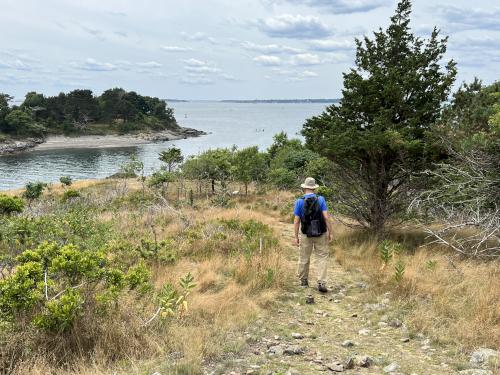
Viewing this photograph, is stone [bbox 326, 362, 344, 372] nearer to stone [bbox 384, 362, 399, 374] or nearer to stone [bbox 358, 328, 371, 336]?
stone [bbox 384, 362, 399, 374]

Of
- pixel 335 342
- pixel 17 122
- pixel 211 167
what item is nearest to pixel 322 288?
pixel 335 342

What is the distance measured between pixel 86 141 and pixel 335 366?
113369mm

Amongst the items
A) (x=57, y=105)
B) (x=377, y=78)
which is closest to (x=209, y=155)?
(x=377, y=78)

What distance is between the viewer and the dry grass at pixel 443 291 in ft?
18.2

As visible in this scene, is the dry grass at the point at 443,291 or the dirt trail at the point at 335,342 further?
the dry grass at the point at 443,291

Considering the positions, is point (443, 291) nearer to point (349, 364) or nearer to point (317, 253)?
point (317, 253)

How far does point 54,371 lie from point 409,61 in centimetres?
1046

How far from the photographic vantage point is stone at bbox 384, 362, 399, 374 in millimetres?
4764

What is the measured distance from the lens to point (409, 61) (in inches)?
438

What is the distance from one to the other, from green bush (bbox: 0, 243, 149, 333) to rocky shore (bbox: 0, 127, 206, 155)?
320ft

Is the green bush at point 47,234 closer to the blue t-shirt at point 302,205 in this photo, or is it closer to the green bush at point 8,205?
the blue t-shirt at point 302,205

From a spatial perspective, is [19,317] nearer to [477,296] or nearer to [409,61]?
[477,296]

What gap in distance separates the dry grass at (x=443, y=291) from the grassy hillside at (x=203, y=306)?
2 cm

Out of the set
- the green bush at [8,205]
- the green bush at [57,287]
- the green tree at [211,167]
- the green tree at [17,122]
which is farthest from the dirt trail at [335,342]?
the green tree at [17,122]
